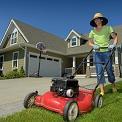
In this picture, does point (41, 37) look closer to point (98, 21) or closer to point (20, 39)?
point (20, 39)

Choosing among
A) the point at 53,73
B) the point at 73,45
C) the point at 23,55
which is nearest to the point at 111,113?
the point at 23,55

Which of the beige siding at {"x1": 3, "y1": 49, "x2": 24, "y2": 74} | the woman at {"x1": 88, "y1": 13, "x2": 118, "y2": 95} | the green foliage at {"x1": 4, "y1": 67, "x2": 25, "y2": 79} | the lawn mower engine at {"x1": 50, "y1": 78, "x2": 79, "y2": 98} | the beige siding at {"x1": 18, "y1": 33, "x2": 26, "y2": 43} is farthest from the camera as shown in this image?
the beige siding at {"x1": 18, "y1": 33, "x2": 26, "y2": 43}

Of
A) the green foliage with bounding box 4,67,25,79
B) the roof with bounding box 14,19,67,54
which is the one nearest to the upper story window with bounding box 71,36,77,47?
the roof with bounding box 14,19,67,54

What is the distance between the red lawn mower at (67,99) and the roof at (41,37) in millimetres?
17394

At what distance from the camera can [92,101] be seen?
5.01 m

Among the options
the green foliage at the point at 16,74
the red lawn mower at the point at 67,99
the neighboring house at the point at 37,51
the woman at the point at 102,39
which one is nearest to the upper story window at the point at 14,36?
the neighboring house at the point at 37,51

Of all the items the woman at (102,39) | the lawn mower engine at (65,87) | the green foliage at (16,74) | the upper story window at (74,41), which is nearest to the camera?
the lawn mower engine at (65,87)

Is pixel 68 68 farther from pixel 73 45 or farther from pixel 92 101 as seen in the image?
pixel 92 101

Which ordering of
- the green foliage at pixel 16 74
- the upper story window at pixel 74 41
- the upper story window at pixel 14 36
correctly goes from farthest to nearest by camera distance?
1. the upper story window at pixel 74 41
2. the upper story window at pixel 14 36
3. the green foliage at pixel 16 74

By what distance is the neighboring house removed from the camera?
73.0 feet

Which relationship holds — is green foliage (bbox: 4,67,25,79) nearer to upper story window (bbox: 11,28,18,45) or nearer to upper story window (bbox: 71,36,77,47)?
upper story window (bbox: 11,28,18,45)

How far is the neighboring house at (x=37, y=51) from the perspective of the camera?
2227 cm

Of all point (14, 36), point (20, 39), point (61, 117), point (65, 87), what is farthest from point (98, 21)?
point (14, 36)

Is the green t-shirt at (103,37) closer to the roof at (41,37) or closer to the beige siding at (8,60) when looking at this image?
the roof at (41,37)
